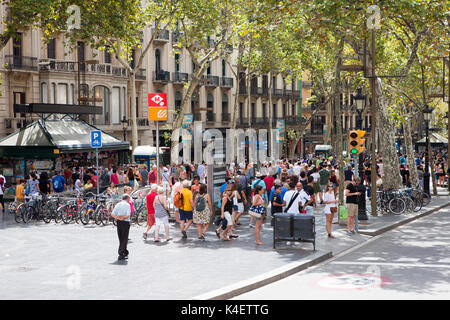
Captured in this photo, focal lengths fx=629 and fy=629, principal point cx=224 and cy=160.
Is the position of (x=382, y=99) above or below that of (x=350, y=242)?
above

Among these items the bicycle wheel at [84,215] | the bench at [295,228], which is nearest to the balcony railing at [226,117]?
the bicycle wheel at [84,215]

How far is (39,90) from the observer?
39625 millimetres

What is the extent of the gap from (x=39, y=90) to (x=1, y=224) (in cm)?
2080

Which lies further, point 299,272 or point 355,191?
point 355,191

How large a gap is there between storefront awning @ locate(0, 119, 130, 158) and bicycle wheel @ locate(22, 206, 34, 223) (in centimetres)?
693

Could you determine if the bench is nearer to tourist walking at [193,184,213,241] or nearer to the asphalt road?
the asphalt road

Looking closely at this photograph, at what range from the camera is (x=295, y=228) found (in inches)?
572

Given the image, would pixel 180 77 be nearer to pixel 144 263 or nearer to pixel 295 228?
pixel 295 228

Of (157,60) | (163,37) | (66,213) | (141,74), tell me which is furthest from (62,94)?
(66,213)

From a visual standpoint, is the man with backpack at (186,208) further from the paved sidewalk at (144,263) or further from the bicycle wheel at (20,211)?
the bicycle wheel at (20,211)

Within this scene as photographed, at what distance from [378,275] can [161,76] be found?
40955 mm
